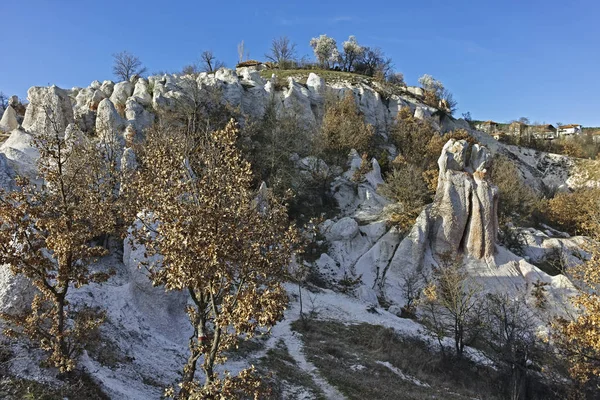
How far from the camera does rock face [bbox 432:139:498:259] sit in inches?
1040

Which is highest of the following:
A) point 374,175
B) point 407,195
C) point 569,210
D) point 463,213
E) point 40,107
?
point 40,107

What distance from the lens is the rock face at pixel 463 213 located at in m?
26.4

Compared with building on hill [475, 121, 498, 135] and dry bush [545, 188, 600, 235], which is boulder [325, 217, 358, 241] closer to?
dry bush [545, 188, 600, 235]

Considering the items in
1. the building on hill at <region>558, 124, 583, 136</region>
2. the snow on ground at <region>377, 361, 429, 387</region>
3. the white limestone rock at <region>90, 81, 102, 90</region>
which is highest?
the building on hill at <region>558, 124, 583, 136</region>

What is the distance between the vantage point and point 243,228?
6102mm

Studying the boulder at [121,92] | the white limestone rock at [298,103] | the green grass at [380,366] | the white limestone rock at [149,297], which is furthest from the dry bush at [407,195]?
the boulder at [121,92]

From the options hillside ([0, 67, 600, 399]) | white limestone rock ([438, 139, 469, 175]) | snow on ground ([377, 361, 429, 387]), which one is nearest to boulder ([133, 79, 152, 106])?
hillside ([0, 67, 600, 399])

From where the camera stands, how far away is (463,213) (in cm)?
2672

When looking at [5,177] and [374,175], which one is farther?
[374,175]

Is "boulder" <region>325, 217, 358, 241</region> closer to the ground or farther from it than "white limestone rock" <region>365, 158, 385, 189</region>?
closer to the ground

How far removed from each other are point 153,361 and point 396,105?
151 ft

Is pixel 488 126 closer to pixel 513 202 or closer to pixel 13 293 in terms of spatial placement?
pixel 513 202

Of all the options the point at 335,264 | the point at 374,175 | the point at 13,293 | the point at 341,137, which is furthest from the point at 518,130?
the point at 13,293

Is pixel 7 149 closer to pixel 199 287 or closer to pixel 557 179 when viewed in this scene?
pixel 199 287
